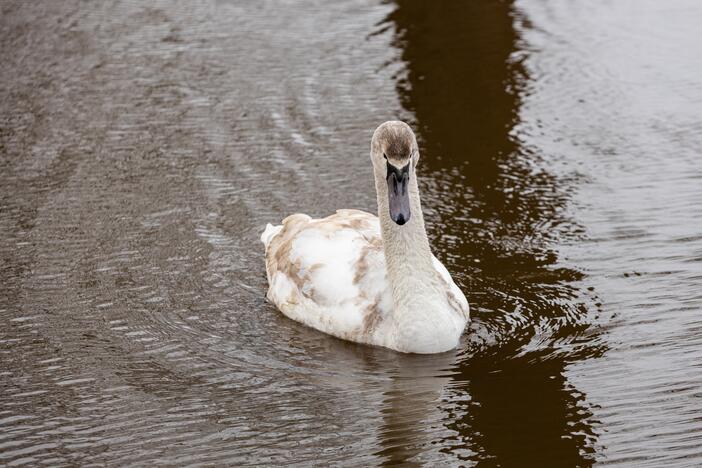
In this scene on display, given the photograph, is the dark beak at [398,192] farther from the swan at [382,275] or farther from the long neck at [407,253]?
the long neck at [407,253]

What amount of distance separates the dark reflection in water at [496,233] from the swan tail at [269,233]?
4.56ft

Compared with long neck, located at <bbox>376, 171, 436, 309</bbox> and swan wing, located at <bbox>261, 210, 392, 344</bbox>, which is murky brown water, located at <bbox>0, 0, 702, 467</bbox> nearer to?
swan wing, located at <bbox>261, 210, 392, 344</bbox>

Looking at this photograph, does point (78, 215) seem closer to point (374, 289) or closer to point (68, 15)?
point (374, 289)

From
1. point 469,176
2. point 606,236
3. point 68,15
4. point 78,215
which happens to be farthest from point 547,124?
point 68,15

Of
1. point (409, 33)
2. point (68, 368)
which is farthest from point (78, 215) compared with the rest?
point (409, 33)

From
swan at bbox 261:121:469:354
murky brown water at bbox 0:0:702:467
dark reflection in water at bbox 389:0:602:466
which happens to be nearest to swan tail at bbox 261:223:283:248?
murky brown water at bbox 0:0:702:467

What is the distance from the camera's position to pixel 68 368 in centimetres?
867

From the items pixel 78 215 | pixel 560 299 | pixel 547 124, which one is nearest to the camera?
pixel 560 299

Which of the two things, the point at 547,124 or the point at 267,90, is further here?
the point at 267,90

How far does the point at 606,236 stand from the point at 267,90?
5.49 meters

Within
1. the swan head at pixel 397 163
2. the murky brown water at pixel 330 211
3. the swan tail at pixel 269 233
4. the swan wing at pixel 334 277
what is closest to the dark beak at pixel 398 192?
the swan head at pixel 397 163

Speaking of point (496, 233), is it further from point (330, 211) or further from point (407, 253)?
point (407, 253)

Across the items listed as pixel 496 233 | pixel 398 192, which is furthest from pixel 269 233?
pixel 398 192

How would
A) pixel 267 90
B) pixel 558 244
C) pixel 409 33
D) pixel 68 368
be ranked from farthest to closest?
pixel 409 33 < pixel 267 90 < pixel 558 244 < pixel 68 368
